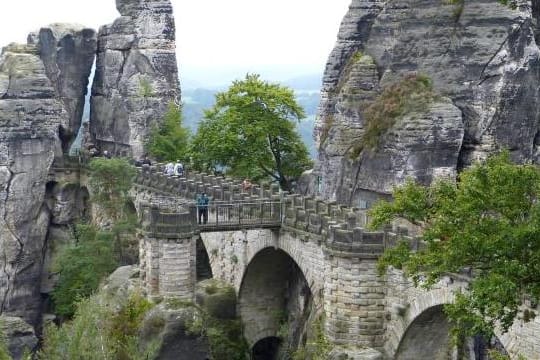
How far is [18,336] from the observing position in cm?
5356

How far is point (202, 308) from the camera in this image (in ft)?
122

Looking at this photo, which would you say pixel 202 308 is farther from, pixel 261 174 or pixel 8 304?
pixel 8 304

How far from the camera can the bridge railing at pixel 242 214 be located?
124 feet

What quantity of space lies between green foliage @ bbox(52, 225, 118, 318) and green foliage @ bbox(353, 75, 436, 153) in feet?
50.5

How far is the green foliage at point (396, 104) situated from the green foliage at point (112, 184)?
1632cm

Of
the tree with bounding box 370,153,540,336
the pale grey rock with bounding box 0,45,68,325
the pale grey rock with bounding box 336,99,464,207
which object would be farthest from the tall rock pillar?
the pale grey rock with bounding box 0,45,68,325

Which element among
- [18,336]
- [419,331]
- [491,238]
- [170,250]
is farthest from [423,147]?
[18,336]

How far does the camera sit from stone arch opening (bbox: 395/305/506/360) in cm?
3103

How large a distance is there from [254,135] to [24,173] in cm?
1305

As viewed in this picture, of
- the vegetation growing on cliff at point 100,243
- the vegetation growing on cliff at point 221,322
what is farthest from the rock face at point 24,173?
the vegetation growing on cliff at point 221,322

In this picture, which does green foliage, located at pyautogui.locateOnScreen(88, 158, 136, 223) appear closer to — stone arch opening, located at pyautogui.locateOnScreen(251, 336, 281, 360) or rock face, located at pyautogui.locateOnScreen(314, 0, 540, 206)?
rock face, located at pyautogui.locateOnScreen(314, 0, 540, 206)

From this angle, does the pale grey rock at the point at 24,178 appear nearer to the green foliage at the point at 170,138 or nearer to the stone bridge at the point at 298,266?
the green foliage at the point at 170,138

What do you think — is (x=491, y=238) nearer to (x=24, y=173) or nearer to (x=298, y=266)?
(x=298, y=266)

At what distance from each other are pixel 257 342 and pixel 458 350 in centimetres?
1128
